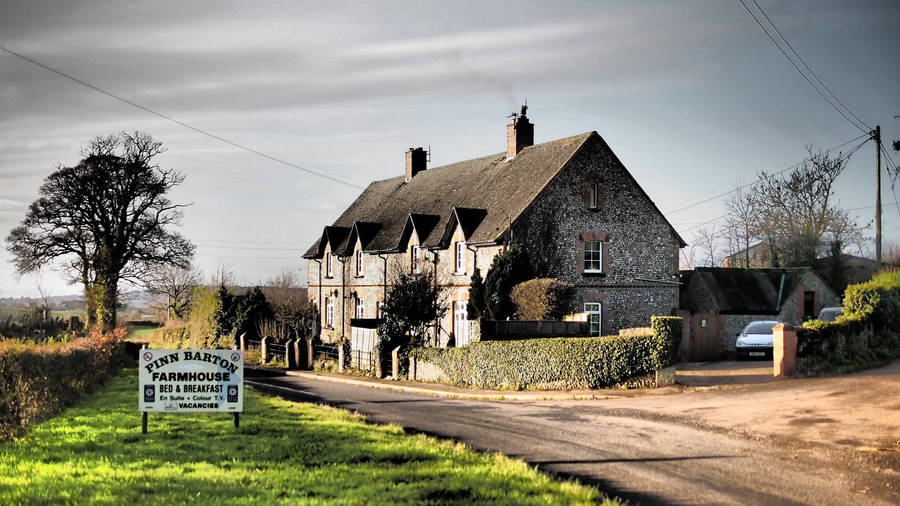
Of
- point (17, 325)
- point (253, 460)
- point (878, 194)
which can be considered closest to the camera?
point (253, 460)

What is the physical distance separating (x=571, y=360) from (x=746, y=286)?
62.3 feet

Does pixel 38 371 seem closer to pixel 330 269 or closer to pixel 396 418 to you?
pixel 396 418

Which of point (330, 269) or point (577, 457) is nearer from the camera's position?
point (577, 457)

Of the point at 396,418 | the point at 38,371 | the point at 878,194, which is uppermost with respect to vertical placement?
the point at 878,194

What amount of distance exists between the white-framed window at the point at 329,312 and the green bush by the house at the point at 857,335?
32.8m

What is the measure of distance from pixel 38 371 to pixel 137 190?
38465 millimetres

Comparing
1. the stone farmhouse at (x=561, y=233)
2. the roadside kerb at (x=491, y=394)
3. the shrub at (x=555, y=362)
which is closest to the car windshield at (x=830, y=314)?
the stone farmhouse at (x=561, y=233)

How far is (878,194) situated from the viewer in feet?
120

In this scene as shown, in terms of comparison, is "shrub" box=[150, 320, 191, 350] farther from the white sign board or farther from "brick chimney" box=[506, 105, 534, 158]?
the white sign board

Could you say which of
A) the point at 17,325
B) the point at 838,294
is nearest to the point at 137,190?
the point at 17,325

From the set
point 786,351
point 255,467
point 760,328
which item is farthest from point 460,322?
point 255,467

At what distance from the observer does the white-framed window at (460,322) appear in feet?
116

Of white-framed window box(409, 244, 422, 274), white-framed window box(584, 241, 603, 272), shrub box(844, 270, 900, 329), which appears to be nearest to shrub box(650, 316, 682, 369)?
shrub box(844, 270, 900, 329)

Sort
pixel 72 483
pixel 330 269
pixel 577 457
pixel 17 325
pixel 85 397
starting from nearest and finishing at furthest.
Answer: pixel 72 483 → pixel 577 457 → pixel 85 397 → pixel 17 325 → pixel 330 269
